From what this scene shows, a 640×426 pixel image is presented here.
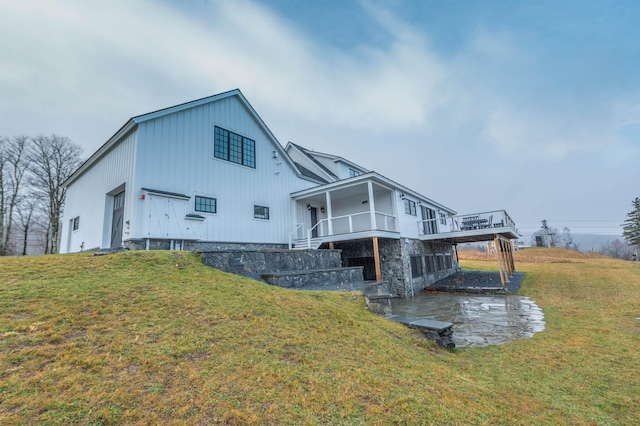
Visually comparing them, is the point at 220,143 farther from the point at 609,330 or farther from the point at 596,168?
the point at 596,168

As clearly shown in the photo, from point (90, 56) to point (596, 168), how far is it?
43.2 metres

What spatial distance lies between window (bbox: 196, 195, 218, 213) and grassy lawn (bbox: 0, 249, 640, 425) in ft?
15.1

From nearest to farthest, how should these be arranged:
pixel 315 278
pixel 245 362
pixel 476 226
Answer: pixel 245 362, pixel 315 278, pixel 476 226

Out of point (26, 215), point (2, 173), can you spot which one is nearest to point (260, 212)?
point (26, 215)

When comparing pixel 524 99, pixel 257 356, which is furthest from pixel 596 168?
pixel 257 356

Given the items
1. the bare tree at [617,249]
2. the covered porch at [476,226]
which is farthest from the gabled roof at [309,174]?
the bare tree at [617,249]

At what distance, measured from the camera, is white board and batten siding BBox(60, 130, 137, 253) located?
9.28 m

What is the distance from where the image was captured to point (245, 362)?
9.38ft

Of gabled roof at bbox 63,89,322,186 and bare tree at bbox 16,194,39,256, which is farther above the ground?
gabled roof at bbox 63,89,322,186

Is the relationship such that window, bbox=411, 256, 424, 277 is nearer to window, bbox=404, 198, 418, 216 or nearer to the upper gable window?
window, bbox=404, 198, 418, 216

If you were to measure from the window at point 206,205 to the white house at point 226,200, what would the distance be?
0.04 m

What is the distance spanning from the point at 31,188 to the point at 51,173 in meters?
1.61

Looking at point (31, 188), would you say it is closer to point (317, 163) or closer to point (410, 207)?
point (317, 163)

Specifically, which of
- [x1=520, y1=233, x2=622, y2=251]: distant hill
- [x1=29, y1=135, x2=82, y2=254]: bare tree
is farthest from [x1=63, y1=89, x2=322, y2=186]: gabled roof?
[x1=520, y1=233, x2=622, y2=251]: distant hill
